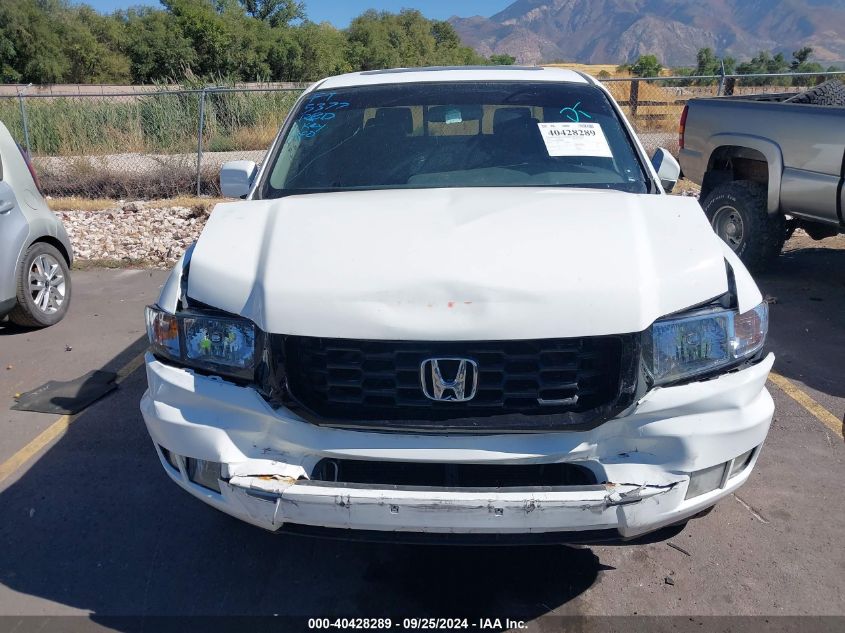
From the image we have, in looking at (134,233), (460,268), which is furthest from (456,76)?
(134,233)

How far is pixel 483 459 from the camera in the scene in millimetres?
2391

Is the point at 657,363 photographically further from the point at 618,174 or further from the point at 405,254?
the point at 618,174

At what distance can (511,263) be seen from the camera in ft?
8.21

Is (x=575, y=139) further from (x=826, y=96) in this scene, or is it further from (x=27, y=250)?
(x=826, y=96)

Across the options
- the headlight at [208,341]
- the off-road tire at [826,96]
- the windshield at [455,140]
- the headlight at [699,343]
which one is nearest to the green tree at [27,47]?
the off-road tire at [826,96]

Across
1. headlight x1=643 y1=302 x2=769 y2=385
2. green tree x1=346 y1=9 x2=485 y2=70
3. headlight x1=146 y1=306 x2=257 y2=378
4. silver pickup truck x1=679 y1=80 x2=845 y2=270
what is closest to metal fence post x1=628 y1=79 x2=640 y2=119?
silver pickup truck x1=679 y1=80 x2=845 y2=270

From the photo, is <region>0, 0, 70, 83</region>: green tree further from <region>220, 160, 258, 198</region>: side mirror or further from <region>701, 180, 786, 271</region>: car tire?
<region>220, 160, 258, 198</region>: side mirror

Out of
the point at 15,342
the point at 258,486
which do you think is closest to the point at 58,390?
the point at 15,342

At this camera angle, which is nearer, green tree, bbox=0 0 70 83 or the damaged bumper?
the damaged bumper

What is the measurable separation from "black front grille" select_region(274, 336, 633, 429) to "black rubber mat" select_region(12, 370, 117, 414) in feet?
9.31

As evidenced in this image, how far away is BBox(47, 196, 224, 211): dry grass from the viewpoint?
1169 centimetres

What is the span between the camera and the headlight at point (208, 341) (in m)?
2.52

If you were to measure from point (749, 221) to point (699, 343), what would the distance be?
16.6 feet

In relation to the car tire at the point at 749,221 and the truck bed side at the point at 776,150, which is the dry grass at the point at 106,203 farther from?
the car tire at the point at 749,221
